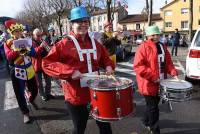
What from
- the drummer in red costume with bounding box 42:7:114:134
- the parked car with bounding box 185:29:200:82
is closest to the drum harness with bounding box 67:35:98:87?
the drummer in red costume with bounding box 42:7:114:134

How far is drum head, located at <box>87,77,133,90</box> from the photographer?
3.75 m

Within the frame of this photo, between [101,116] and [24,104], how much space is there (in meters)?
3.26

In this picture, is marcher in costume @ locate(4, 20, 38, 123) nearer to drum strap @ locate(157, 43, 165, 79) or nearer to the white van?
drum strap @ locate(157, 43, 165, 79)

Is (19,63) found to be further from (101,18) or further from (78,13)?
(101,18)

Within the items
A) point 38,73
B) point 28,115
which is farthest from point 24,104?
point 38,73

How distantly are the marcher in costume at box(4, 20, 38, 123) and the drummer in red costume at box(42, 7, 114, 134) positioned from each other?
2.59m

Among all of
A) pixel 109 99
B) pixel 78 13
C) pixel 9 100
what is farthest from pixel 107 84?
pixel 9 100

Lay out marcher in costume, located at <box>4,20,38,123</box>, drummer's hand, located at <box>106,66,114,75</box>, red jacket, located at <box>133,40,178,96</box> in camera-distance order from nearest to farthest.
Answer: drummer's hand, located at <box>106,66,114,75</box> → red jacket, located at <box>133,40,178,96</box> → marcher in costume, located at <box>4,20,38,123</box>

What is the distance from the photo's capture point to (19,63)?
6.70 meters

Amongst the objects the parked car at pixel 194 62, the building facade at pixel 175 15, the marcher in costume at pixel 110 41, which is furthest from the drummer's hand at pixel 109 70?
the building facade at pixel 175 15

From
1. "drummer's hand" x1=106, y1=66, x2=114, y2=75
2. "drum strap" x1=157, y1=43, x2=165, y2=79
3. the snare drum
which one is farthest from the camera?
"drum strap" x1=157, y1=43, x2=165, y2=79

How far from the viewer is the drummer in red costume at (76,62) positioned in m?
3.91

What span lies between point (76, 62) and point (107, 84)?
1.45 feet

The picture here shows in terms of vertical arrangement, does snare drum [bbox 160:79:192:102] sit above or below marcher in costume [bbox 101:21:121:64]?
below
